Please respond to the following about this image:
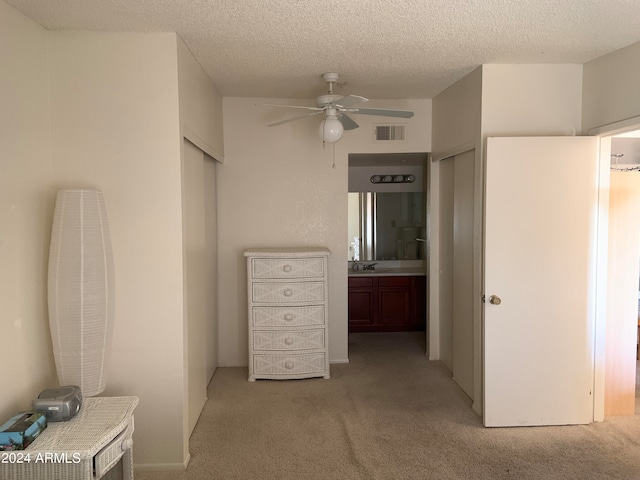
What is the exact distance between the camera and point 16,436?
74.6 inches

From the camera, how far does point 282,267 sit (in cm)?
406

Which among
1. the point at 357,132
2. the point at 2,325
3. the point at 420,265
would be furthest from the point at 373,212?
the point at 2,325

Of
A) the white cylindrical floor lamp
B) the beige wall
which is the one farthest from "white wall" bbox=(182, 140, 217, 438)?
the beige wall

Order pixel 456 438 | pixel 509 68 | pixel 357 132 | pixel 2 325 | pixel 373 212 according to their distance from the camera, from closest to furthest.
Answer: pixel 2 325
pixel 456 438
pixel 509 68
pixel 357 132
pixel 373 212

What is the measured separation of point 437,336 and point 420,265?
5.30ft

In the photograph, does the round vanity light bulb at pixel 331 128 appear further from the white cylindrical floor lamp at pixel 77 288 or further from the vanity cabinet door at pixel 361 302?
the vanity cabinet door at pixel 361 302

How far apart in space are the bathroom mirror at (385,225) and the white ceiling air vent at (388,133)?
1.67 meters

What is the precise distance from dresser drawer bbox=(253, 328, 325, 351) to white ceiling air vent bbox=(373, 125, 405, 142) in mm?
1941

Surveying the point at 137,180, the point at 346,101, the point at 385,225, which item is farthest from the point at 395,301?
the point at 137,180

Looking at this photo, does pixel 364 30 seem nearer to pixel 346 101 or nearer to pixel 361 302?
pixel 346 101

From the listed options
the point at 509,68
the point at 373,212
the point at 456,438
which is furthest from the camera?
the point at 373,212

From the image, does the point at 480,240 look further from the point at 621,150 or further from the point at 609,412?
the point at 621,150

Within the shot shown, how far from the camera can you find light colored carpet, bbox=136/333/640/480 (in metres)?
2.69

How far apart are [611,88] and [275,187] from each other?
280 cm
